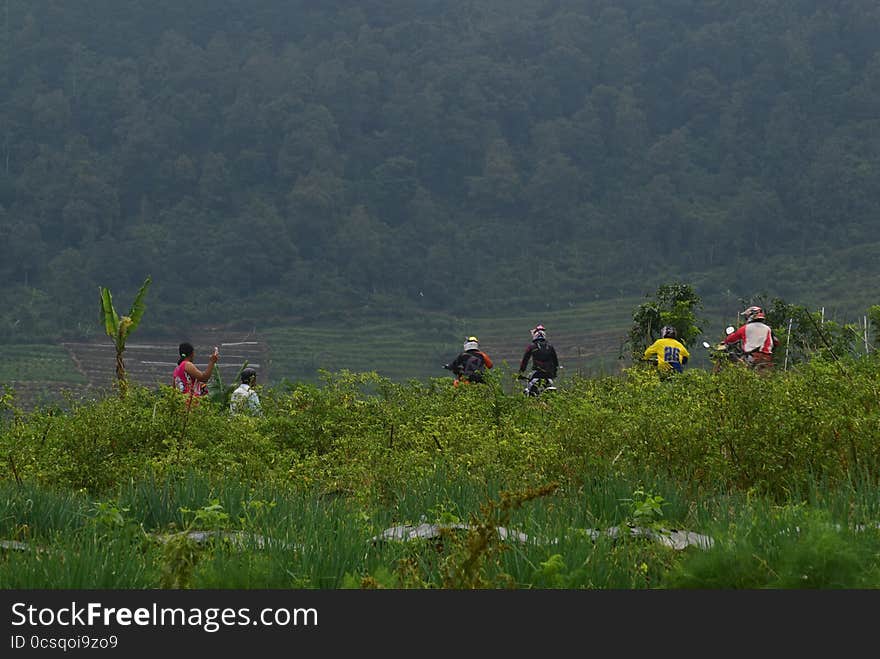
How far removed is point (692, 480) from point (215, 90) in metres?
167

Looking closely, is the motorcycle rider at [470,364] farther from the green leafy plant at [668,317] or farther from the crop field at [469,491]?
the green leafy plant at [668,317]

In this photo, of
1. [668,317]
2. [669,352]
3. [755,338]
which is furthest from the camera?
[668,317]

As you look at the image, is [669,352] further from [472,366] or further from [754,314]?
[472,366]

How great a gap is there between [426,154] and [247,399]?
14630 cm

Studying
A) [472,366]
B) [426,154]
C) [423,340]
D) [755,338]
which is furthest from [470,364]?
[426,154]

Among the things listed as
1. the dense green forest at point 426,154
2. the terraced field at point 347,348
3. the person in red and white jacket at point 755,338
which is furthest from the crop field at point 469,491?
the dense green forest at point 426,154

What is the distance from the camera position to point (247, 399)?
43.0ft

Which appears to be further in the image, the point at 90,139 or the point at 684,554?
the point at 90,139

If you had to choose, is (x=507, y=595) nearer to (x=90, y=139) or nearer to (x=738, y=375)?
(x=738, y=375)

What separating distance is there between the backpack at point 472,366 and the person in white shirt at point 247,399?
10.4 ft

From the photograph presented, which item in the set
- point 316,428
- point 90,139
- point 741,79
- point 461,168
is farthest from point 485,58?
point 316,428

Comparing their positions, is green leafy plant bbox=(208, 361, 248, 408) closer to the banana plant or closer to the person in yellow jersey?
the banana plant

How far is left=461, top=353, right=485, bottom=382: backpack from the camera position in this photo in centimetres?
1564

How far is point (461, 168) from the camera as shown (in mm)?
156375
